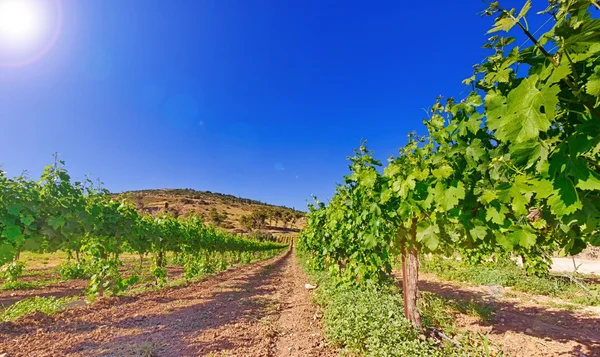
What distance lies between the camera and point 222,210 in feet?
278

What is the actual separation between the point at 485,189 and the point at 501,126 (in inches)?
51.5

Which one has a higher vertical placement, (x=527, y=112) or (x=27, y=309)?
(x=527, y=112)

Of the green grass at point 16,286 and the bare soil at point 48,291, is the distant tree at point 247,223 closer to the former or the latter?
the bare soil at point 48,291

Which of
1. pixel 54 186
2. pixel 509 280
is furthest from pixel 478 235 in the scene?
pixel 509 280

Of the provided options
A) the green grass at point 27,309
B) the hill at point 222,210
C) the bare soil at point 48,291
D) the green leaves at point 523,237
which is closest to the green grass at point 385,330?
the green leaves at point 523,237

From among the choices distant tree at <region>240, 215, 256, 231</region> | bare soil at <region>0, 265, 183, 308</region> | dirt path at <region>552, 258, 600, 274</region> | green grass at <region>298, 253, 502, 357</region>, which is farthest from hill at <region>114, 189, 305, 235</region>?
green grass at <region>298, 253, 502, 357</region>

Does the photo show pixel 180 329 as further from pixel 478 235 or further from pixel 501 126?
pixel 501 126

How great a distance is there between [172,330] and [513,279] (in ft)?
42.9

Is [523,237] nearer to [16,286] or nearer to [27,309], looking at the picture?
[27,309]

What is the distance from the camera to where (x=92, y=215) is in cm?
687

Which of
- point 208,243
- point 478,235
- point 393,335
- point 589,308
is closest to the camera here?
point 478,235

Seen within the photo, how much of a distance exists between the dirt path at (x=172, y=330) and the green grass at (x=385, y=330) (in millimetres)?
472

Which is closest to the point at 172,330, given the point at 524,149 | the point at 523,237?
the point at 523,237

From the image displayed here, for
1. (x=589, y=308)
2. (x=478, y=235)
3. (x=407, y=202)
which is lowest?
(x=589, y=308)
